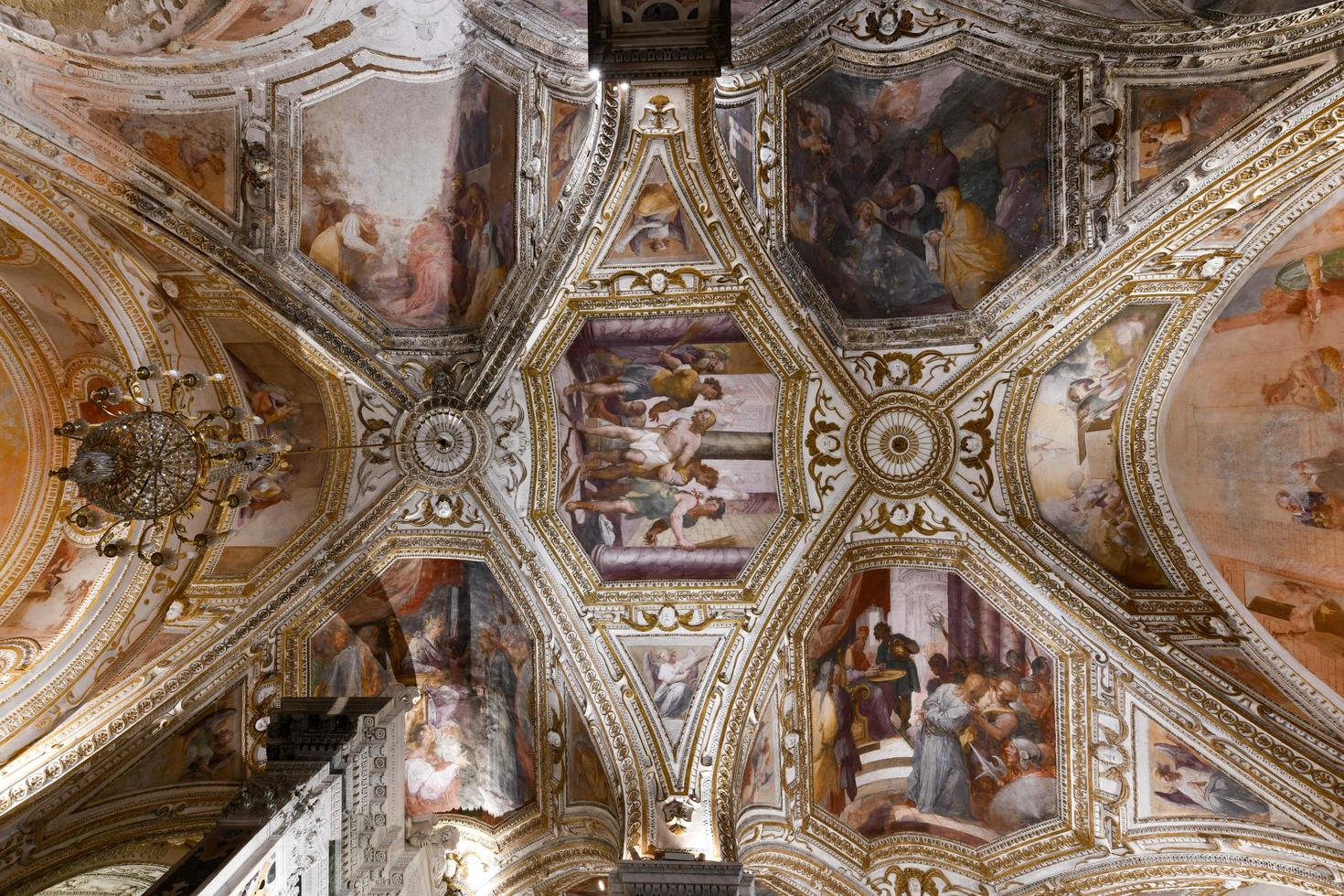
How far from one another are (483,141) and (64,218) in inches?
166

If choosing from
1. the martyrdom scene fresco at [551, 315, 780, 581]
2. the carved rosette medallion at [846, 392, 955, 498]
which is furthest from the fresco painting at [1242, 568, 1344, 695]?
the martyrdom scene fresco at [551, 315, 780, 581]

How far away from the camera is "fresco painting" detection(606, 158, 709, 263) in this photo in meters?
8.77

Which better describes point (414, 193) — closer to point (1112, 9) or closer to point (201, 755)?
point (201, 755)

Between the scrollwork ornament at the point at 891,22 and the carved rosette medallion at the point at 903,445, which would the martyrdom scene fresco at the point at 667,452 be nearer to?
the carved rosette medallion at the point at 903,445

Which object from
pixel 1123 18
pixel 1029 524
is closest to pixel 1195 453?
pixel 1029 524

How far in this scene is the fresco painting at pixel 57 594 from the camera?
898 cm

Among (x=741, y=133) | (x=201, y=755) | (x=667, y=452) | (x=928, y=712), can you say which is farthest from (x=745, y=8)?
(x=201, y=755)

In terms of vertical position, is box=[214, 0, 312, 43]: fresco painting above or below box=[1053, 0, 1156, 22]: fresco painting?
above

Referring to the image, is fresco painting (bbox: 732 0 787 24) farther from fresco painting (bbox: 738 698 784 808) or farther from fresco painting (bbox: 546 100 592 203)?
fresco painting (bbox: 738 698 784 808)

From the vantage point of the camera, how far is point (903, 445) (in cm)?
945

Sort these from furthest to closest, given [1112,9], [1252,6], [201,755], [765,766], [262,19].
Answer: [765,766] < [201,755] < [262,19] < [1112,9] < [1252,6]

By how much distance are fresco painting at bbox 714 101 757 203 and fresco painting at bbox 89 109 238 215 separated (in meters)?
5.06

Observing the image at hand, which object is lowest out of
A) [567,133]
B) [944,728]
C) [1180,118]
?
[944,728]

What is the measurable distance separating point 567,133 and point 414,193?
183 centimetres
